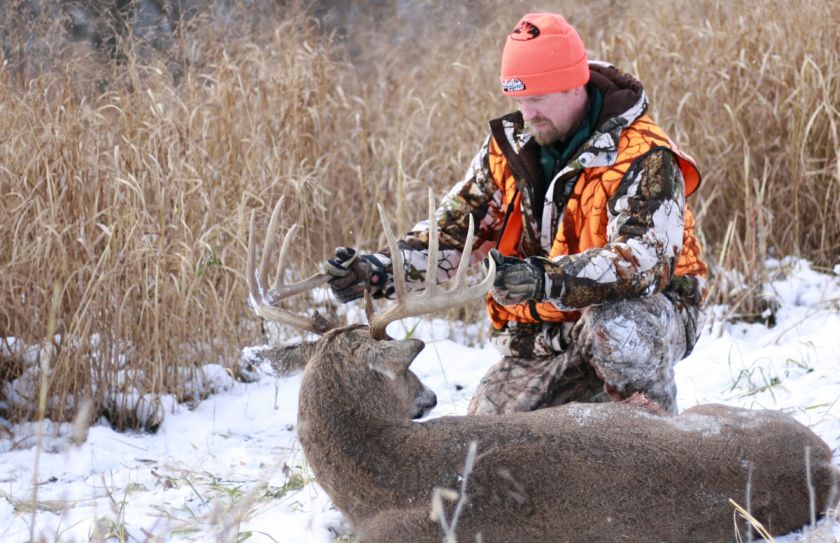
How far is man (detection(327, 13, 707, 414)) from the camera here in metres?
3.48

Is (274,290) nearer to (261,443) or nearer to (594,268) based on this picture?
(594,268)

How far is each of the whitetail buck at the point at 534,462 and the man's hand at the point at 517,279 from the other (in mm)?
233

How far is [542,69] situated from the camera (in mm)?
3684

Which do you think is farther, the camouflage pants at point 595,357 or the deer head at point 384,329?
the camouflage pants at point 595,357

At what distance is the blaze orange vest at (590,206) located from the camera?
3.67 meters

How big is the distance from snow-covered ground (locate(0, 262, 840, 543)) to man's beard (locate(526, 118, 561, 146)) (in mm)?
1331

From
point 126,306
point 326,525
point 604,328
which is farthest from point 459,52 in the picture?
point 326,525

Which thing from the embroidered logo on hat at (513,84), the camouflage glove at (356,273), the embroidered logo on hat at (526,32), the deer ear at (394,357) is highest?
the embroidered logo on hat at (526,32)

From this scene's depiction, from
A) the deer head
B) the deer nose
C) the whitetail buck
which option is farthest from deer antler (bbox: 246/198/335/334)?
the deer nose

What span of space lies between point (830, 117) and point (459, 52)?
125 inches

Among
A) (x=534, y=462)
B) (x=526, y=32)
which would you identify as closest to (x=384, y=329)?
(x=534, y=462)

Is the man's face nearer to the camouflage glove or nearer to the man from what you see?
the man

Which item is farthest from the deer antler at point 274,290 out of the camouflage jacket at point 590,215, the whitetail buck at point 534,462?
the camouflage jacket at point 590,215

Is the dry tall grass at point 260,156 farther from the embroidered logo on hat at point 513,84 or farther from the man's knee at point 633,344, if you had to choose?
the man's knee at point 633,344
